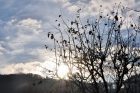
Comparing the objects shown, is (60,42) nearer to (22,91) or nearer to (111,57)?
(111,57)

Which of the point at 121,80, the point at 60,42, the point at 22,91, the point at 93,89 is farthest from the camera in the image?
the point at 22,91

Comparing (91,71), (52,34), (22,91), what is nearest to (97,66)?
(91,71)

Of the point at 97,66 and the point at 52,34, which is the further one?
the point at 52,34

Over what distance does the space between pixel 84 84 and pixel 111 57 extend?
1.45 meters

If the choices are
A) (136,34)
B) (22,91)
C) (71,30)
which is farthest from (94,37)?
(22,91)

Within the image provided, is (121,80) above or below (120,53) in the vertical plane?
below

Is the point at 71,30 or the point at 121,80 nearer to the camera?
the point at 121,80

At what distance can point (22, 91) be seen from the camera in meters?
39.8

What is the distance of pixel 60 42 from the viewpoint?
1410 centimetres

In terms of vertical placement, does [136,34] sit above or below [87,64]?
above

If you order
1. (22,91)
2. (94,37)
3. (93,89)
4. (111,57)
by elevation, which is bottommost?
(93,89)

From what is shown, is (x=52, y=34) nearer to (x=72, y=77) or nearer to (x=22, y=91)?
(x=72, y=77)

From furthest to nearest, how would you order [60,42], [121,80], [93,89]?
[60,42] → [93,89] → [121,80]

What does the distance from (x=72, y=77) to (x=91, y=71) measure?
1.03 m
